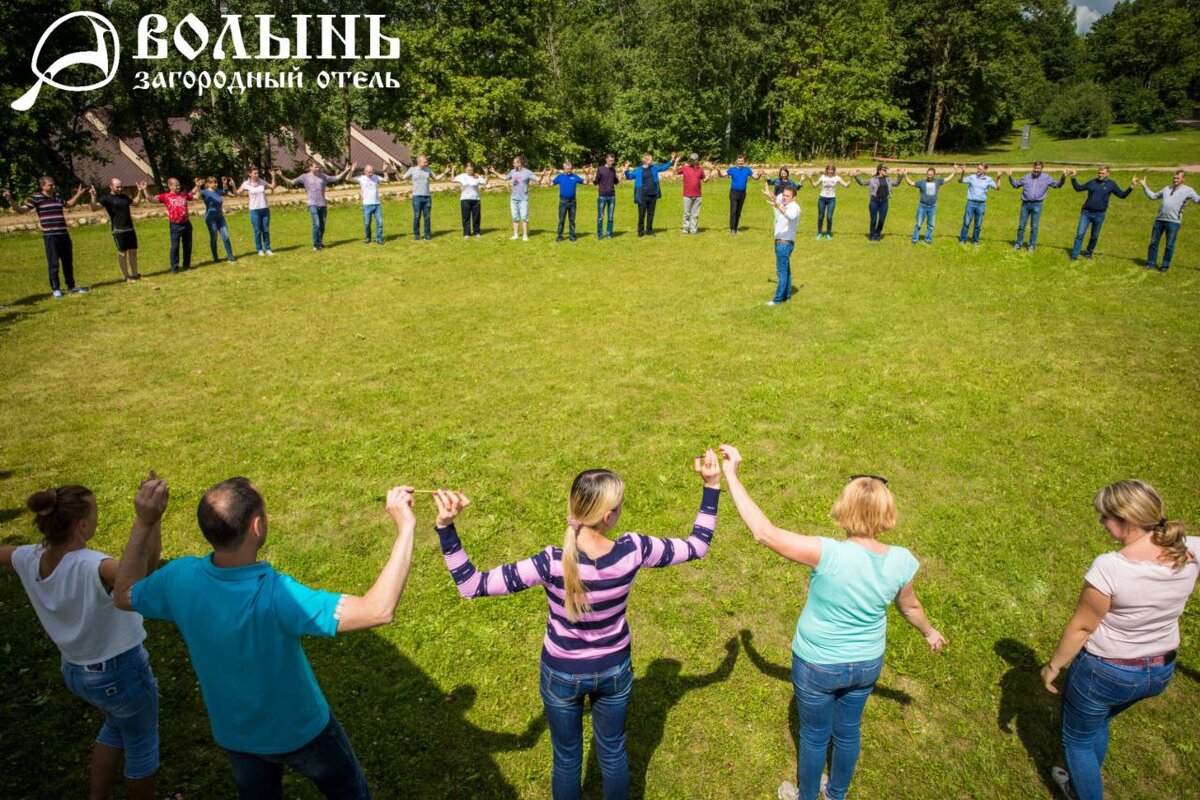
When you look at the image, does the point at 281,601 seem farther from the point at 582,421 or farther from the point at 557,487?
the point at 582,421

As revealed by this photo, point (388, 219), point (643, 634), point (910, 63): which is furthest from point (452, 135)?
point (910, 63)

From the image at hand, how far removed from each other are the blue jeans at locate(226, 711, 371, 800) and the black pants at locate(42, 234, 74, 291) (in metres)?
15.9

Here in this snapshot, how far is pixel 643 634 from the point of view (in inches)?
220

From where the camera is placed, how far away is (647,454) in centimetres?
827

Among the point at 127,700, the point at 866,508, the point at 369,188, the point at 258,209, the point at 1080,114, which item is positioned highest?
the point at 1080,114

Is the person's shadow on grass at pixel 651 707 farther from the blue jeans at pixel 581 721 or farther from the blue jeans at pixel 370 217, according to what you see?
the blue jeans at pixel 370 217

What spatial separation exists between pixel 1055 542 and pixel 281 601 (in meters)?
7.01

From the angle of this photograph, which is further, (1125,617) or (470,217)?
(470,217)

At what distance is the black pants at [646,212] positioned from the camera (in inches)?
811

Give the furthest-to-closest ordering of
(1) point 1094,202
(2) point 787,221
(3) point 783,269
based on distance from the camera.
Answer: (1) point 1094,202 → (3) point 783,269 → (2) point 787,221

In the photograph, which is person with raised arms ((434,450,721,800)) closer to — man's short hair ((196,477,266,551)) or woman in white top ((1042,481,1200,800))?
man's short hair ((196,477,266,551))

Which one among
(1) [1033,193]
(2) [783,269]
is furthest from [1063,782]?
(1) [1033,193]

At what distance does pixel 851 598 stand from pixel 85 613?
13.4 feet

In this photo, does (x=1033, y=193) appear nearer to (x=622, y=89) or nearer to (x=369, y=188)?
(x=369, y=188)
